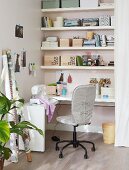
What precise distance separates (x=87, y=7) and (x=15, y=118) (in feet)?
7.57

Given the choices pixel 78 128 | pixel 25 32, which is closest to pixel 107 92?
pixel 78 128

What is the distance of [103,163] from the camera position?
351 cm

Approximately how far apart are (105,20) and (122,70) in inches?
43.3

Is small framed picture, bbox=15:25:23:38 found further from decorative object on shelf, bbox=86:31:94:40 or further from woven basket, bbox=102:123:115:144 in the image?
woven basket, bbox=102:123:115:144

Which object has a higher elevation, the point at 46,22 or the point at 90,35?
the point at 46,22

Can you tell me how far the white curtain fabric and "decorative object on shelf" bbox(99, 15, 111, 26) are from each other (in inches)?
24.0

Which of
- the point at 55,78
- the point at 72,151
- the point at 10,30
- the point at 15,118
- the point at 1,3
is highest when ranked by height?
the point at 1,3

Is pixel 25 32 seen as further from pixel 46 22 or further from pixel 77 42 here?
pixel 77 42

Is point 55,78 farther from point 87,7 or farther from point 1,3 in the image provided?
point 1,3

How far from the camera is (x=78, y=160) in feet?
11.9

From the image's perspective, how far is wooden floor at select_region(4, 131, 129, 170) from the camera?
3.39m

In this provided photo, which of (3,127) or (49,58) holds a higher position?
(49,58)

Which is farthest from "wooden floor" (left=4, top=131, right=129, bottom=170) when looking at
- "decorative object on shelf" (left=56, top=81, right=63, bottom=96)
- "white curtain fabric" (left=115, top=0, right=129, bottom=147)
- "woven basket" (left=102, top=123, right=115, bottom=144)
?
"decorative object on shelf" (left=56, top=81, right=63, bottom=96)

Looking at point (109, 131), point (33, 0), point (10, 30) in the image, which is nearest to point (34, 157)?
point (109, 131)
